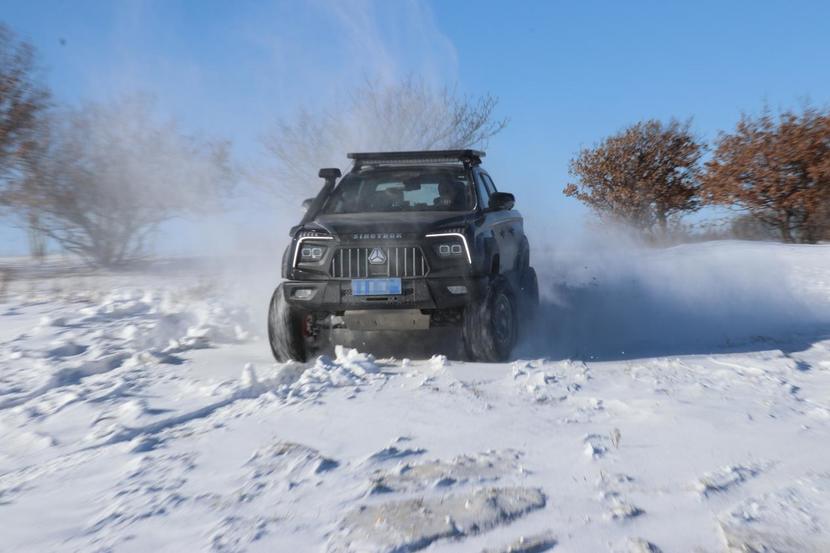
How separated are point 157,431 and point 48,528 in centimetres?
121

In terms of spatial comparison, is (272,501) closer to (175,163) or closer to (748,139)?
(175,163)

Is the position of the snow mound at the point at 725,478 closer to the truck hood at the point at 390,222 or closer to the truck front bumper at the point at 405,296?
the truck front bumper at the point at 405,296

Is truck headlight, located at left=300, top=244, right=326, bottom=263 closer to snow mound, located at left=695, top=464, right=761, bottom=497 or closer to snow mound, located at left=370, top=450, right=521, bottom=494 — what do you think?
snow mound, located at left=370, top=450, right=521, bottom=494

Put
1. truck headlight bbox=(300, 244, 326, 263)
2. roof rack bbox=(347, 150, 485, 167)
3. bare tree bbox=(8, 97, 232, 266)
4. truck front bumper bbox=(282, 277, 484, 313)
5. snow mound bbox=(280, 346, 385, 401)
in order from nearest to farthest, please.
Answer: snow mound bbox=(280, 346, 385, 401) < truck front bumper bbox=(282, 277, 484, 313) < truck headlight bbox=(300, 244, 326, 263) < roof rack bbox=(347, 150, 485, 167) < bare tree bbox=(8, 97, 232, 266)

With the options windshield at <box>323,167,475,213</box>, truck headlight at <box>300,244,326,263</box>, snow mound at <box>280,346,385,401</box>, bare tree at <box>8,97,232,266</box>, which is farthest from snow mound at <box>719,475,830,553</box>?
bare tree at <box>8,97,232,266</box>

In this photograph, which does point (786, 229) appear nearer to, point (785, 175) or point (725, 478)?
point (785, 175)

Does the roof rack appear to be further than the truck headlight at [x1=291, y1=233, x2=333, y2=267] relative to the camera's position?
Yes

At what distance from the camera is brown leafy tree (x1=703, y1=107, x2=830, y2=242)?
19125 millimetres

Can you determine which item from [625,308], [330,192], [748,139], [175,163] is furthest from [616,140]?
[330,192]

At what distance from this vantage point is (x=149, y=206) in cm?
1781

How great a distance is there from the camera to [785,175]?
19.5 m

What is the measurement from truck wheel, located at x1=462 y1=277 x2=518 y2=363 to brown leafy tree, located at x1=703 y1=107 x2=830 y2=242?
16.4 m

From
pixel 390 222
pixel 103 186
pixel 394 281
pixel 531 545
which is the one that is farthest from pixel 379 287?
pixel 103 186

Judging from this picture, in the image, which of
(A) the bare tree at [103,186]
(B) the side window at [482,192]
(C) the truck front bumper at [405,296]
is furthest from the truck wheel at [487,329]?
(A) the bare tree at [103,186]
